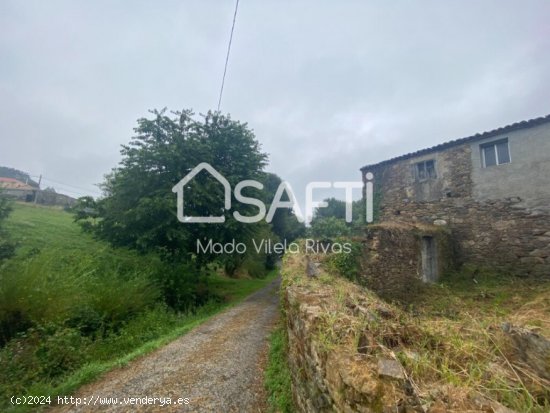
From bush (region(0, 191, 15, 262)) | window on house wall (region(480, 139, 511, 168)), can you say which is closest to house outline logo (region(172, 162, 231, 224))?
bush (region(0, 191, 15, 262))

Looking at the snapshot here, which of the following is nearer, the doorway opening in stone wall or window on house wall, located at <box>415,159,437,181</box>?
the doorway opening in stone wall

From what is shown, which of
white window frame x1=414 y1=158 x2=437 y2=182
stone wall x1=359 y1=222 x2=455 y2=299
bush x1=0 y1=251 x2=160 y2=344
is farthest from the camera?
white window frame x1=414 y1=158 x2=437 y2=182

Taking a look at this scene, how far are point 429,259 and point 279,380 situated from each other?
847cm

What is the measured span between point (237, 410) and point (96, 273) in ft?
22.5

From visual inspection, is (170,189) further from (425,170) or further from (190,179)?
(425,170)

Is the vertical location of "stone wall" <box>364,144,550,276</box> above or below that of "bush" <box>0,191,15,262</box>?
above

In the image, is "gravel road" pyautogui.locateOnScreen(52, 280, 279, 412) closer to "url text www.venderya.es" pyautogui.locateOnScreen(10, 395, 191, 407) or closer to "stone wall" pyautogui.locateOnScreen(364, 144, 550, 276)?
"url text www.venderya.es" pyautogui.locateOnScreen(10, 395, 191, 407)

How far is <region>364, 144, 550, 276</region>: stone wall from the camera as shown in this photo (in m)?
9.29

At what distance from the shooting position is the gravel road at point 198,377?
3475 mm

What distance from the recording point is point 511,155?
386 inches

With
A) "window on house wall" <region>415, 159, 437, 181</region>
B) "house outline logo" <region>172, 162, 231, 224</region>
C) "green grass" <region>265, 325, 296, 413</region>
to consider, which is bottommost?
"green grass" <region>265, 325, 296, 413</region>

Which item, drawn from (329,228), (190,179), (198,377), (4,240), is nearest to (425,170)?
(329,228)

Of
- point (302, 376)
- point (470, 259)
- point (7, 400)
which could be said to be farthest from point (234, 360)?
point (470, 259)

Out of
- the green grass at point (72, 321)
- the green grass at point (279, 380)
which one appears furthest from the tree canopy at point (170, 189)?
the green grass at point (279, 380)
